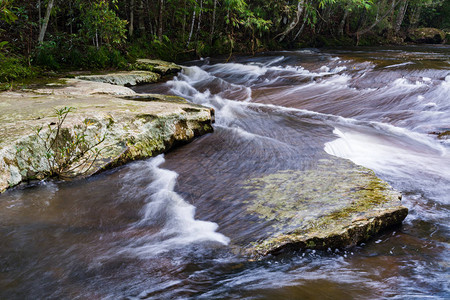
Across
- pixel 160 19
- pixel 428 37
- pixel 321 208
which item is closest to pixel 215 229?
pixel 321 208

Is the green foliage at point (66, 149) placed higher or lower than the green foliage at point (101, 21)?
lower

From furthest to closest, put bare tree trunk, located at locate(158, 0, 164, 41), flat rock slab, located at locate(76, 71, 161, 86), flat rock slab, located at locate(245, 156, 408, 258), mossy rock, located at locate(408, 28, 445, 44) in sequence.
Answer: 1. mossy rock, located at locate(408, 28, 445, 44)
2. bare tree trunk, located at locate(158, 0, 164, 41)
3. flat rock slab, located at locate(76, 71, 161, 86)
4. flat rock slab, located at locate(245, 156, 408, 258)

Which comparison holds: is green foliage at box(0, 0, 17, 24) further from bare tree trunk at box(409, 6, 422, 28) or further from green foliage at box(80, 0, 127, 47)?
bare tree trunk at box(409, 6, 422, 28)

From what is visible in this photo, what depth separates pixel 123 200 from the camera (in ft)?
10.5

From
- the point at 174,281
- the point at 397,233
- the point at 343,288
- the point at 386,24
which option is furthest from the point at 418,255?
the point at 386,24

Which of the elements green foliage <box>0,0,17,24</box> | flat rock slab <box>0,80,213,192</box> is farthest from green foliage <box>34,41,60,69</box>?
green foliage <box>0,0,17,24</box>

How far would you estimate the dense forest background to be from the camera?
26.9ft

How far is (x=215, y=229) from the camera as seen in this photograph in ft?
8.86

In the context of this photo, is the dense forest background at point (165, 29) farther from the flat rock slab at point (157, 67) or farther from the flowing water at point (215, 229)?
the flowing water at point (215, 229)

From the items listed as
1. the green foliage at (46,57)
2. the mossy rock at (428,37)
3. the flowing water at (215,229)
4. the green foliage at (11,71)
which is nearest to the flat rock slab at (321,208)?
the flowing water at (215,229)

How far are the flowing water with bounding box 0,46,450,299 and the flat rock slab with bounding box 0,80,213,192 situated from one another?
8.2 inches

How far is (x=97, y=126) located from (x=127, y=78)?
5.11 meters

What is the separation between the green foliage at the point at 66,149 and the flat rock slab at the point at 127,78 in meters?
4.57

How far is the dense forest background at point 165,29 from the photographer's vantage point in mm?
8211
